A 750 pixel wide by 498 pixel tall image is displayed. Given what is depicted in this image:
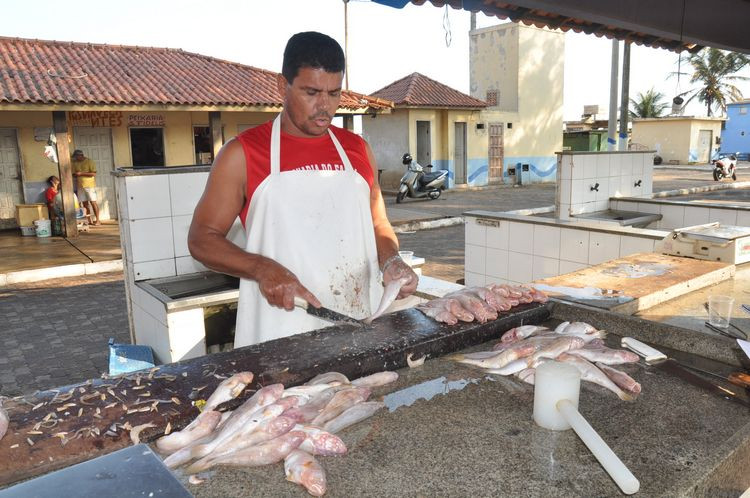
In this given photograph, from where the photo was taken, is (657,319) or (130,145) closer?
(657,319)

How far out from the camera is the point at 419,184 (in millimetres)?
18781

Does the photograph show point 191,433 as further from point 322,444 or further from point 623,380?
point 623,380

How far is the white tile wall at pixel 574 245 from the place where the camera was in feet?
17.7

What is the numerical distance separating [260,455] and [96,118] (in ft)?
49.1

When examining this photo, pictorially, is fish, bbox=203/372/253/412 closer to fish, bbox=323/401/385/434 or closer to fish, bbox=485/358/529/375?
fish, bbox=323/401/385/434

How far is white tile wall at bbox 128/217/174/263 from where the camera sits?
4535 millimetres

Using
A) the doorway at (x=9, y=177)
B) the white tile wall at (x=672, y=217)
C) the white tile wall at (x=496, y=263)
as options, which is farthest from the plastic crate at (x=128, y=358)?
the doorway at (x=9, y=177)

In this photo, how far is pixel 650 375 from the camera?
7.17ft

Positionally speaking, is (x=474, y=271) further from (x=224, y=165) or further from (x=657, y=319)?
(x=224, y=165)

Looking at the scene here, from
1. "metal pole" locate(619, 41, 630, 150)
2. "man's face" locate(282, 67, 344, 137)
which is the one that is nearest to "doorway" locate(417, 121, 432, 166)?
"metal pole" locate(619, 41, 630, 150)

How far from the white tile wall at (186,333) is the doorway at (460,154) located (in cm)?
1929

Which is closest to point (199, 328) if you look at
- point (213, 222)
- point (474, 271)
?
point (213, 222)

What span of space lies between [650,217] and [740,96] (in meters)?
46.0

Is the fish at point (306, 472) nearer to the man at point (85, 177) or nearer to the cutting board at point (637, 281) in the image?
the cutting board at point (637, 281)
